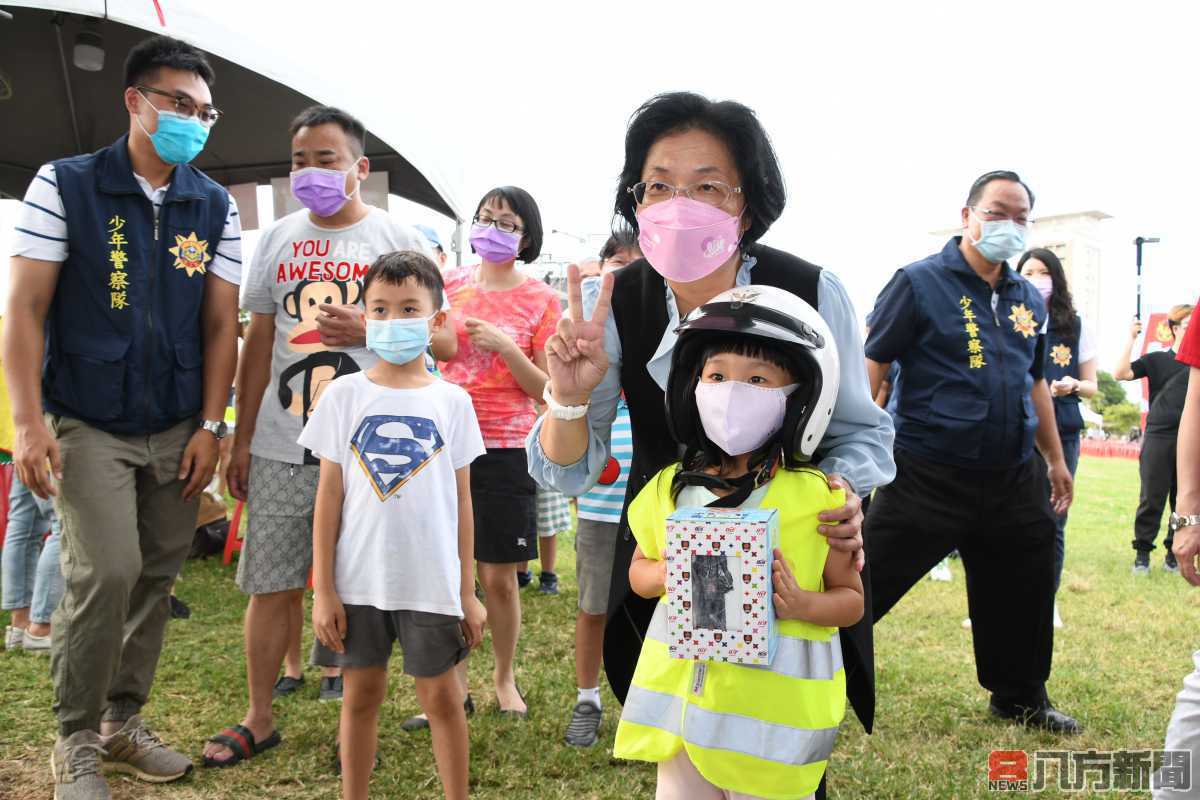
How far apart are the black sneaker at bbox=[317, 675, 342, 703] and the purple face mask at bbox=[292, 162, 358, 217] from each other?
211 cm

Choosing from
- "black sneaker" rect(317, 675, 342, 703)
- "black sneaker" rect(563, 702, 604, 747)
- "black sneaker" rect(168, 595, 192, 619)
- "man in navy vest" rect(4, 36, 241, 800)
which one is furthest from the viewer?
"black sneaker" rect(168, 595, 192, 619)

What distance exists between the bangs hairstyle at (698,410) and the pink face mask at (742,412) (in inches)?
1.3

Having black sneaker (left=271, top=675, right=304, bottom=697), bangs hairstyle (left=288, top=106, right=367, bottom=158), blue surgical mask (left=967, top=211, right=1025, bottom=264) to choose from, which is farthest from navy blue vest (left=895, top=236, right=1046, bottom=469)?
black sneaker (left=271, top=675, right=304, bottom=697)

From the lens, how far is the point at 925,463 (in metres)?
3.82

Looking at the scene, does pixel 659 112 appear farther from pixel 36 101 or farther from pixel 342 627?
pixel 36 101

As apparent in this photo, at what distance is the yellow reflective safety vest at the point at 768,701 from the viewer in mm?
1793

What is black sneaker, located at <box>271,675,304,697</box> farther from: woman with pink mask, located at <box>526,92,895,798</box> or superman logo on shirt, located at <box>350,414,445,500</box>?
woman with pink mask, located at <box>526,92,895,798</box>

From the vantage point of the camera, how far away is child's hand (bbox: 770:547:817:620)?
1757mm

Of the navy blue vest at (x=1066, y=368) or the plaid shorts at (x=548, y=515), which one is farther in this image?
the plaid shorts at (x=548, y=515)

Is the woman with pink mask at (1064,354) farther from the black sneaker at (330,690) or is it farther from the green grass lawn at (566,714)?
the black sneaker at (330,690)

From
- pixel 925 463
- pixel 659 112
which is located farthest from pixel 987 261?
pixel 659 112

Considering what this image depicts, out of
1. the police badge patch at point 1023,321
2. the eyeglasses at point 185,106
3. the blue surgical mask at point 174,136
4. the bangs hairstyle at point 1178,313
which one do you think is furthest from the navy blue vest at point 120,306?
the bangs hairstyle at point 1178,313

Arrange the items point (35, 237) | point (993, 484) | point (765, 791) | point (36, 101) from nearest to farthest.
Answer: point (765, 791) → point (35, 237) → point (993, 484) → point (36, 101)

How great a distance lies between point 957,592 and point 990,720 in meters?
2.98
